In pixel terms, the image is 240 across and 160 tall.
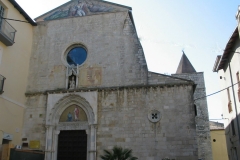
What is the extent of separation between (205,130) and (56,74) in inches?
621

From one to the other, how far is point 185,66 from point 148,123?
59.6 feet

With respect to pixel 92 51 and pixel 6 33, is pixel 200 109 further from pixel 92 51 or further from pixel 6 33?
pixel 6 33

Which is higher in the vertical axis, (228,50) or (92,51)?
(92,51)

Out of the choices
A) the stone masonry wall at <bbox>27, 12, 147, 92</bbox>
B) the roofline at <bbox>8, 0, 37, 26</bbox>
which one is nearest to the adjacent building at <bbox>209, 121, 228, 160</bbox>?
the stone masonry wall at <bbox>27, 12, 147, 92</bbox>

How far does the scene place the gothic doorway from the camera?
39.4 feet

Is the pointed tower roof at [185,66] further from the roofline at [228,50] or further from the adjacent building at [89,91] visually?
the adjacent building at [89,91]

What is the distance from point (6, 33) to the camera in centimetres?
1224

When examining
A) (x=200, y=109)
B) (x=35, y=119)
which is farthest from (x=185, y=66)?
(x=35, y=119)

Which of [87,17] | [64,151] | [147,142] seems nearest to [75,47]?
[87,17]

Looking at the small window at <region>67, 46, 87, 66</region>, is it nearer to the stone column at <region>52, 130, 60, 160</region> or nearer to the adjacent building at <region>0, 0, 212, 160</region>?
the adjacent building at <region>0, 0, 212, 160</region>

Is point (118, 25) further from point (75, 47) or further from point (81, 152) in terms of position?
point (81, 152)

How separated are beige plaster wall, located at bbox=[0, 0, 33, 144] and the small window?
2250 mm

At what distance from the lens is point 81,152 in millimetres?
12000

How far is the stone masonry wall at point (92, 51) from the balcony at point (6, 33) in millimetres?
1952
